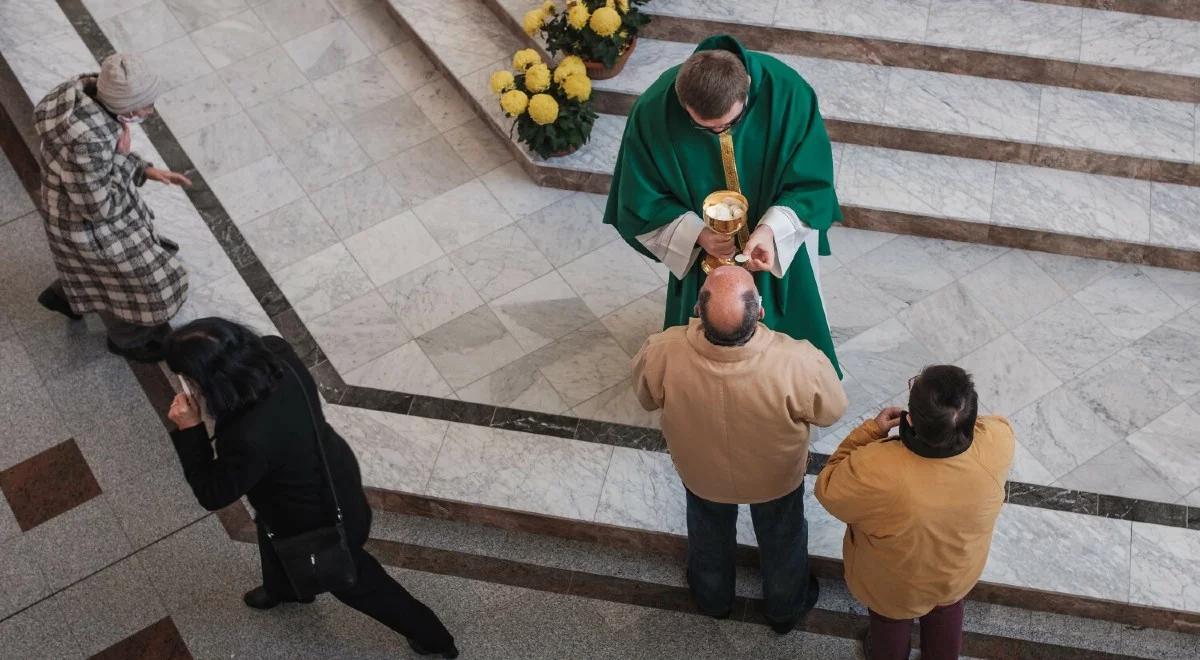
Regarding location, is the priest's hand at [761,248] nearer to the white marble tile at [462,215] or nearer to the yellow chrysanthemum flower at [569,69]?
the yellow chrysanthemum flower at [569,69]

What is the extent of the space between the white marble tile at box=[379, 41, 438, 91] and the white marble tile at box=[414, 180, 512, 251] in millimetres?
856

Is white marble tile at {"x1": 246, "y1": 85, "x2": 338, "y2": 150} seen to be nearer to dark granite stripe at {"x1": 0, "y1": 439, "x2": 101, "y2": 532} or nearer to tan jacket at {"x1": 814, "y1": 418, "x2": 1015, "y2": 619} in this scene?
dark granite stripe at {"x1": 0, "y1": 439, "x2": 101, "y2": 532}

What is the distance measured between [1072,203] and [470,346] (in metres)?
2.81

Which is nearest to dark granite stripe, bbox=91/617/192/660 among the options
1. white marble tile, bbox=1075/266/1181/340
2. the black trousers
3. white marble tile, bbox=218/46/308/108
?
the black trousers

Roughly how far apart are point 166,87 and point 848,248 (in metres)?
3.73

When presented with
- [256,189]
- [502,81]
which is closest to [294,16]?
[256,189]

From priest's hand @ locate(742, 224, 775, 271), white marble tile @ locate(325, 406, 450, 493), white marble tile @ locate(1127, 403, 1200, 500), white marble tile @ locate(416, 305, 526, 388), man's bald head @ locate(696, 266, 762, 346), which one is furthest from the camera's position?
white marble tile @ locate(416, 305, 526, 388)

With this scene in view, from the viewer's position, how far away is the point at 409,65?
6430 millimetres

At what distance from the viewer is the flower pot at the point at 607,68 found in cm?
571

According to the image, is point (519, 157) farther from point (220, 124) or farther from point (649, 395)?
point (649, 395)

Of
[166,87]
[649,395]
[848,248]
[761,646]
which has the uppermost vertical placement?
[649,395]

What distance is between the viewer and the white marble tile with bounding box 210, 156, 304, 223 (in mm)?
5824

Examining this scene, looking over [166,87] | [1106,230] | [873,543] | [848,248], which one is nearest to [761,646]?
[873,543]

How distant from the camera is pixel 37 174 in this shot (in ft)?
20.1
